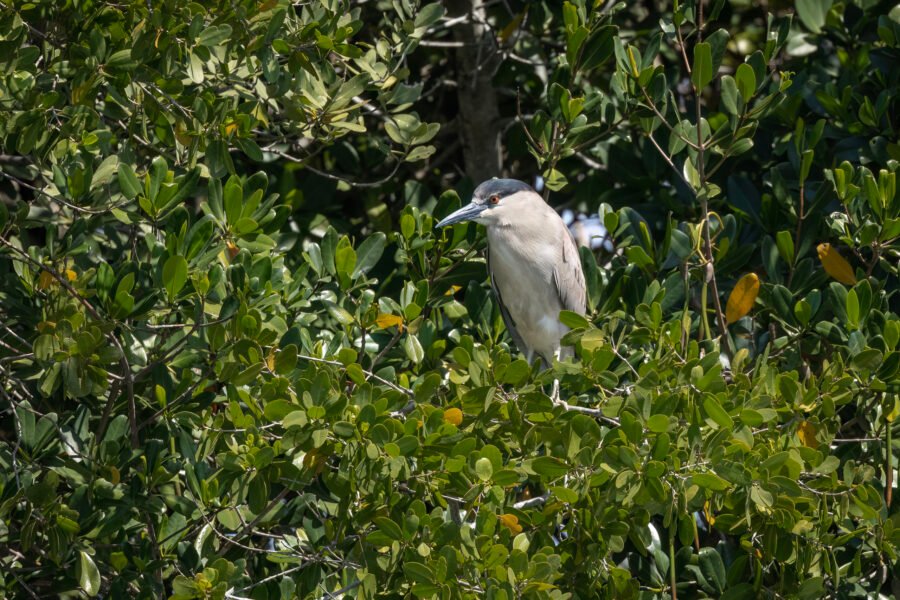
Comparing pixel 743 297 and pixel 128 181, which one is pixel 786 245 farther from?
pixel 128 181

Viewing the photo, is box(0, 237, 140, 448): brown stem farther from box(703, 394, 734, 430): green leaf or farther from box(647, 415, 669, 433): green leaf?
box(703, 394, 734, 430): green leaf

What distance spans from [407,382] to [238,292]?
27.6 inches

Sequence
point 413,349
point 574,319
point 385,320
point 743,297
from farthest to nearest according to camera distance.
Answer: point 743,297 < point 413,349 < point 385,320 < point 574,319

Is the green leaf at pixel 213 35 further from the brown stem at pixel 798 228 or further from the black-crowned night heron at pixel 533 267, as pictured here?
the brown stem at pixel 798 228

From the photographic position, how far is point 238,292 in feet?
10.5

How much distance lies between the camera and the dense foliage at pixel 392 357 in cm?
296

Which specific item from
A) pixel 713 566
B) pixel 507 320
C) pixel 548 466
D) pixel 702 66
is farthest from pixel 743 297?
pixel 507 320

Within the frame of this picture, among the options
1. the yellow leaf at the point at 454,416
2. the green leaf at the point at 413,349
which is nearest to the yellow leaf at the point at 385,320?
the green leaf at the point at 413,349

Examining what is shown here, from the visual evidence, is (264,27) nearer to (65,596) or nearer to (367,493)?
(367,493)

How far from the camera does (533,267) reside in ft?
16.4

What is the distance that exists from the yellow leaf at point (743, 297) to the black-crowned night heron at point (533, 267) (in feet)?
4.27

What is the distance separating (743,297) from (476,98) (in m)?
1.98

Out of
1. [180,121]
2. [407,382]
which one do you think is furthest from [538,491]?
[180,121]

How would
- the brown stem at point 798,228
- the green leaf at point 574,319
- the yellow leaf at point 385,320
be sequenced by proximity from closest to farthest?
the green leaf at point 574,319, the yellow leaf at point 385,320, the brown stem at point 798,228
